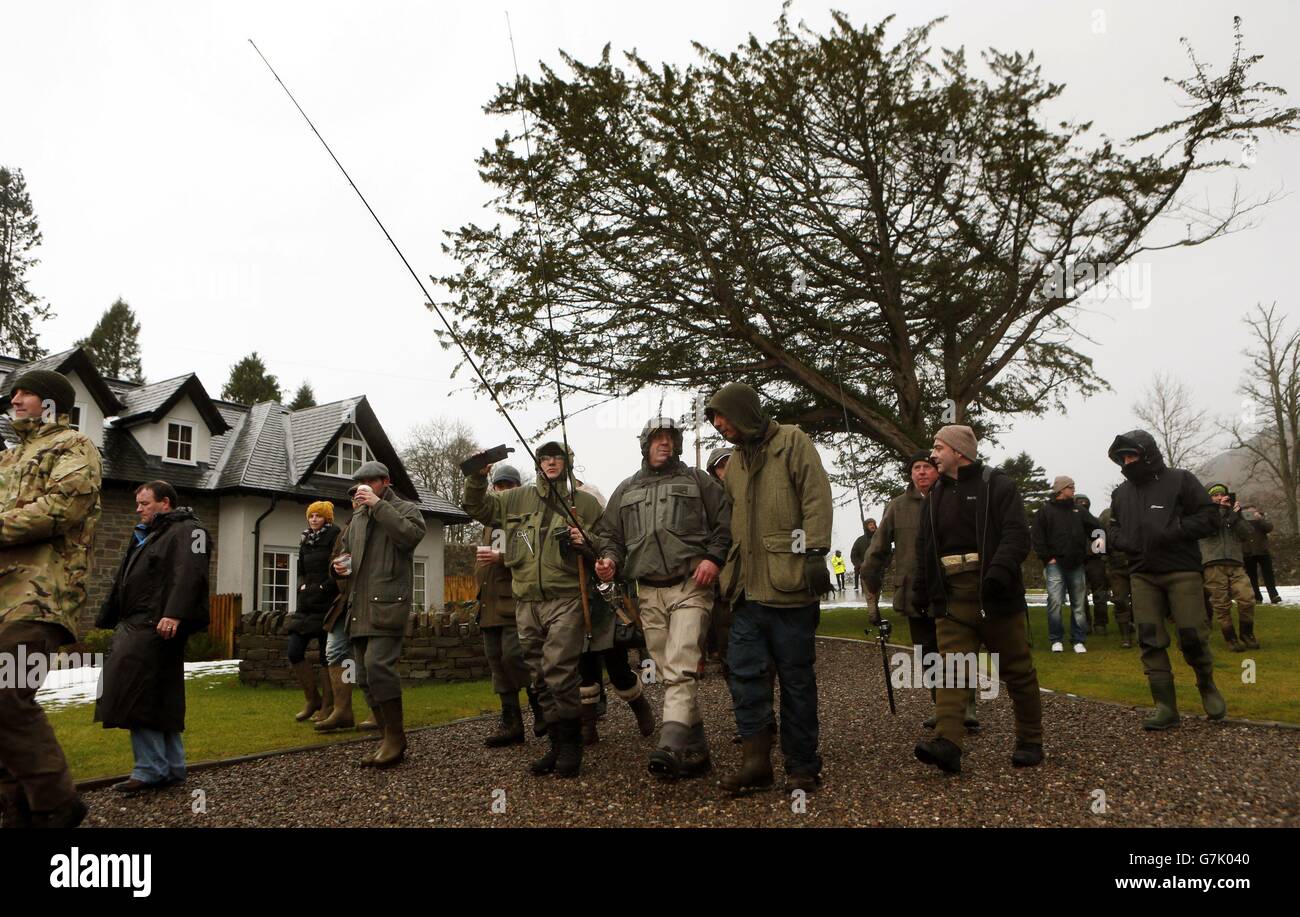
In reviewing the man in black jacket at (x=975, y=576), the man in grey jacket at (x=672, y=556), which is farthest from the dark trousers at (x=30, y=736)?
the man in black jacket at (x=975, y=576)

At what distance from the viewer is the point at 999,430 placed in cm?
1873

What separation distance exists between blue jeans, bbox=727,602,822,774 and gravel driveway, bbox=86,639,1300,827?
29cm

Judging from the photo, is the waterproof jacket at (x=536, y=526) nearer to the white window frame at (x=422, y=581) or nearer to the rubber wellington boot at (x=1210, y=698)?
the rubber wellington boot at (x=1210, y=698)

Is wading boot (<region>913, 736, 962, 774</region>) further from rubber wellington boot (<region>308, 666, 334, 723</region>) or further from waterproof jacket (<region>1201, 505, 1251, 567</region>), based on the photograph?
waterproof jacket (<region>1201, 505, 1251, 567</region>)

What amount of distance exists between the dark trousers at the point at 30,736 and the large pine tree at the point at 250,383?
4758 cm

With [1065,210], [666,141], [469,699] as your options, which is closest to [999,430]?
[1065,210]

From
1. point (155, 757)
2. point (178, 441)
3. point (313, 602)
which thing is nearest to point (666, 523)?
point (155, 757)

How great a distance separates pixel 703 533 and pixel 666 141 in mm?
10148

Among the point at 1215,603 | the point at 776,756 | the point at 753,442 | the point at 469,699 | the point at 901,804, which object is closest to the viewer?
the point at 901,804

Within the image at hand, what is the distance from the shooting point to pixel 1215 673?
9.26 meters

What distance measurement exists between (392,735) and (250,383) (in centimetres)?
4740

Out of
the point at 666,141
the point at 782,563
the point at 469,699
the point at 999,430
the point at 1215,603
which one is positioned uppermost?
the point at 666,141

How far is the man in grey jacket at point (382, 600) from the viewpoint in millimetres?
6199

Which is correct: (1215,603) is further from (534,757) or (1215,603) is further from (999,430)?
(534,757)
